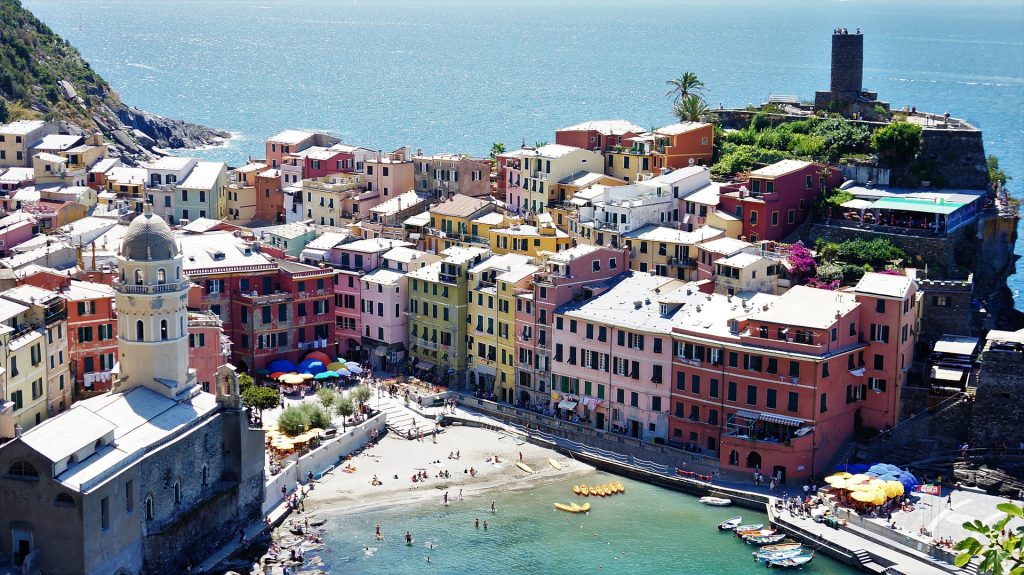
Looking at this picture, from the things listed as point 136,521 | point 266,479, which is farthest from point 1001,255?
point 136,521

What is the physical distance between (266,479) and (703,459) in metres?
21.8

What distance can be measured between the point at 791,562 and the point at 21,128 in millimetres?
75166

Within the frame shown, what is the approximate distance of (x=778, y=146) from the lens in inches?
4203

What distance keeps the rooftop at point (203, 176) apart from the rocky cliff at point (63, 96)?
25596 millimetres

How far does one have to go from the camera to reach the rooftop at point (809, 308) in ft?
252

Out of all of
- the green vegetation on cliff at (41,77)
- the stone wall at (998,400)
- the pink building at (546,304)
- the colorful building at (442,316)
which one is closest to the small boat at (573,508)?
the pink building at (546,304)

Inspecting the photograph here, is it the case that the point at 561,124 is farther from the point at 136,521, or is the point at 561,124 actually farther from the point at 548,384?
the point at 136,521

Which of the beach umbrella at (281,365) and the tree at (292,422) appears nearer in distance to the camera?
the tree at (292,422)

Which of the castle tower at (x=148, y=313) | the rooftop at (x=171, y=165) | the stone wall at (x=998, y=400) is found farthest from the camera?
the rooftop at (x=171, y=165)

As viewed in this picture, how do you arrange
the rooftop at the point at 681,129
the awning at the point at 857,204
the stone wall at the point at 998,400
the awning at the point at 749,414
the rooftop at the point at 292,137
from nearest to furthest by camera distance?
the stone wall at the point at 998,400 → the awning at the point at 749,414 → the awning at the point at 857,204 → the rooftop at the point at 681,129 → the rooftop at the point at 292,137

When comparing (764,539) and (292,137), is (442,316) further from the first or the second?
(292,137)

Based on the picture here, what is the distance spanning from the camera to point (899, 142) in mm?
97500

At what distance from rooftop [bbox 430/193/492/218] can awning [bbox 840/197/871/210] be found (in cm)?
2310

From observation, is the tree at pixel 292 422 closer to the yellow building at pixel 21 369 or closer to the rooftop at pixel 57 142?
the yellow building at pixel 21 369
